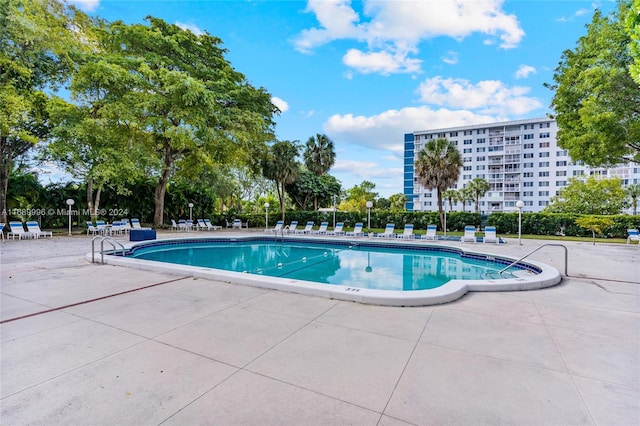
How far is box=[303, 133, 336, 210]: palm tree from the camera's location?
30.7 metres

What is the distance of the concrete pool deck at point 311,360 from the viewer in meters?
2.11

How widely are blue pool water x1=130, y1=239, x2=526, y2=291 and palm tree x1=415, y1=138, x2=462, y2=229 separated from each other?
24.8ft

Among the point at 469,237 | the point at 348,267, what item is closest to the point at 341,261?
the point at 348,267

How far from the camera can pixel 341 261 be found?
436 inches

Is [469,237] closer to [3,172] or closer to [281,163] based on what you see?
[281,163]

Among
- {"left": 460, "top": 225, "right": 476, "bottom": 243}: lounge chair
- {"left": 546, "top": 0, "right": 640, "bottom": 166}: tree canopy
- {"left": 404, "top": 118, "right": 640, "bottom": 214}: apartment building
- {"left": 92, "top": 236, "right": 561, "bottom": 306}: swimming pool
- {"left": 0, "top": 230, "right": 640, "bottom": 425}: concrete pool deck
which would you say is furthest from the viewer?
{"left": 404, "top": 118, "right": 640, "bottom": 214}: apartment building

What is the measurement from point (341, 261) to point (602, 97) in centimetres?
1097

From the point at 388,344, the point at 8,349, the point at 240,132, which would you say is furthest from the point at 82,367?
the point at 240,132

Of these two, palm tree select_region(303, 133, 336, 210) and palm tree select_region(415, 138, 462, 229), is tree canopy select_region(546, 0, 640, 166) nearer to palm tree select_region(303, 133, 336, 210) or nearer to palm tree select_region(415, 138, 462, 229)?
palm tree select_region(415, 138, 462, 229)

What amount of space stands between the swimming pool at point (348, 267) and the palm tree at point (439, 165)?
7.17 metres

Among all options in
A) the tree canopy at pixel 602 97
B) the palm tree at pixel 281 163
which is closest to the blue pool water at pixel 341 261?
the tree canopy at pixel 602 97

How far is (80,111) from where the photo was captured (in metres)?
16.1

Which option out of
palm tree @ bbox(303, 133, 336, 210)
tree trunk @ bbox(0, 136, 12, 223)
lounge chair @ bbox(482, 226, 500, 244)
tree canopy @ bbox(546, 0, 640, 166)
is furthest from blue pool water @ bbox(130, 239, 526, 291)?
palm tree @ bbox(303, 133, 336, 210)

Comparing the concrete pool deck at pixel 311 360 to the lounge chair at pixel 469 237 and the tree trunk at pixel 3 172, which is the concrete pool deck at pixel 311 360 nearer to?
the lounge chair at pixel 469 237
